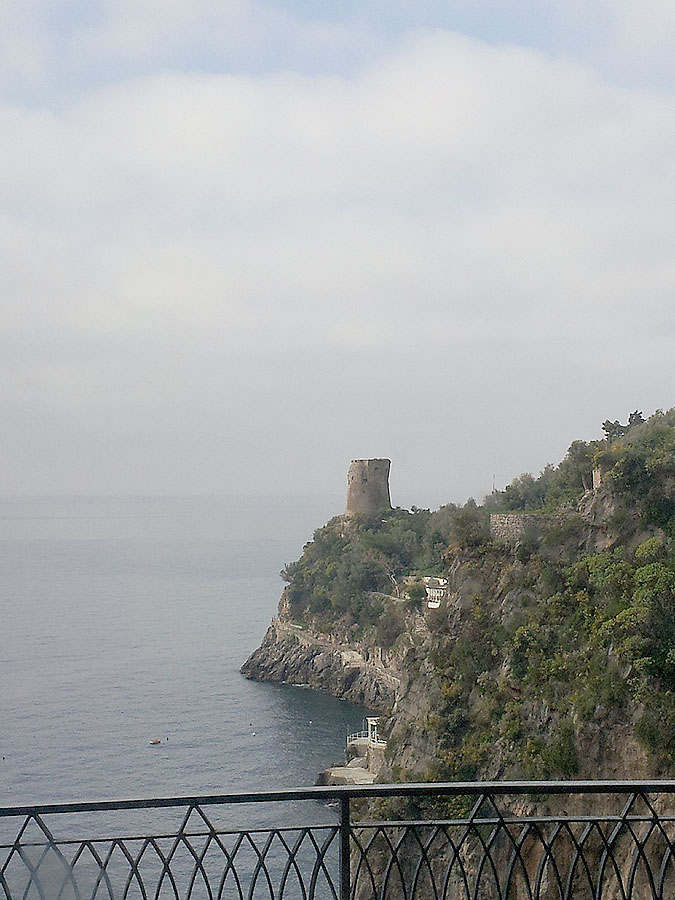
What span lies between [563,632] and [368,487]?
36126 mm

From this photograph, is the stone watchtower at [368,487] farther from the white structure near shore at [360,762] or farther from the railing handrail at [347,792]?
the railing handrail at [347,792]

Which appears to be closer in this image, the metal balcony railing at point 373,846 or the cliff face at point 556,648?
the metal balcony railing at point 373,846

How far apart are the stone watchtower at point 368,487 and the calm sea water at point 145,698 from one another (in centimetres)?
961

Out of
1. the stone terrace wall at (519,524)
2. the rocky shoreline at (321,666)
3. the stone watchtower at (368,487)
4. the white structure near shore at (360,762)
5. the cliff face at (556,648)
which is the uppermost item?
the stone watchtower at (368,487)

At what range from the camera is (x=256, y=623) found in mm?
58906

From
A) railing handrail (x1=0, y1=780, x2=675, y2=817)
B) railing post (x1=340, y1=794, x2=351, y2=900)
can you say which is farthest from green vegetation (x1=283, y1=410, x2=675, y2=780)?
railing post (x1=340, y1=794, x2=351, y2=900)

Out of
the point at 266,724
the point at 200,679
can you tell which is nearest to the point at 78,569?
the point at 200,679

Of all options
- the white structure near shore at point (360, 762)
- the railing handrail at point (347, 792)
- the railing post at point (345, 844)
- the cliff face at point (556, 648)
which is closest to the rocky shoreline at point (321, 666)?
the white structure near shore at point (360, 762)

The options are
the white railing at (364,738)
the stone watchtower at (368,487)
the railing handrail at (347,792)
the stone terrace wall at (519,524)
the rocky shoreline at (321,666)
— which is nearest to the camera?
the railing handrail at (347,792)

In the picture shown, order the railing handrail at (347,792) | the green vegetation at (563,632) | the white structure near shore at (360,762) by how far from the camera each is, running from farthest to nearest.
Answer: the white structure near shore at (360,762), the green vegetation at (563,632), the railing handrail at (347,792)

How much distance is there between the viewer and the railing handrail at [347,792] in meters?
2.60

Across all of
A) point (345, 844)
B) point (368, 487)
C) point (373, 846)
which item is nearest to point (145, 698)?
point (368, 487)

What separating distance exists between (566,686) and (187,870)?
7.44 meters

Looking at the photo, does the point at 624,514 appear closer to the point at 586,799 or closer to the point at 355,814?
the point at 586,799
